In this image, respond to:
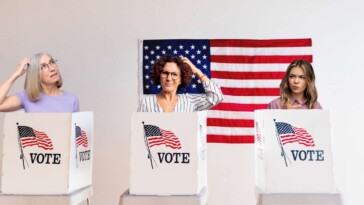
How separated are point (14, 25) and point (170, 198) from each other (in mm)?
2329

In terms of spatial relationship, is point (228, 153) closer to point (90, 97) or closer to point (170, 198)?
point (90, 97)

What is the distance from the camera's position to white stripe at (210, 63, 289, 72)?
3311mm

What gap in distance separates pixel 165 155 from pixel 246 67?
66.9 inches

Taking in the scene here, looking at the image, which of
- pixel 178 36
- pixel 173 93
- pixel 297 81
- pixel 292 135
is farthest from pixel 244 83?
pixel 292 135

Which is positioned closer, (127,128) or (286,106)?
(286,106)

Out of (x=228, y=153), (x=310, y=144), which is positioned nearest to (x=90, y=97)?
(x=228, y=153)

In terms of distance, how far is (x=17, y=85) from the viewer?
339cm

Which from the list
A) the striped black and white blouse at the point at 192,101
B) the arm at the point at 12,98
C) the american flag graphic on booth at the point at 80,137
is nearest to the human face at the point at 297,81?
the striped black and white blouse at the point at 192,101

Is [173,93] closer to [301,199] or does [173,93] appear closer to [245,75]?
[301,199]

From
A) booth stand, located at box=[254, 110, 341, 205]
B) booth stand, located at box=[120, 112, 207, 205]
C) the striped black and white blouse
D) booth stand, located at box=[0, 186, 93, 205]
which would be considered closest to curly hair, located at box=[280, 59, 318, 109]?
the striped black and white blouse

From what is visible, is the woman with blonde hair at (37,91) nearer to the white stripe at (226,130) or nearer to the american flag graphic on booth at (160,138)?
the american flag graphic on booth at (160,138)

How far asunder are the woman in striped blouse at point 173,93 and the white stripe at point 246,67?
101 cm

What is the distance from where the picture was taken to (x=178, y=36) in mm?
3332

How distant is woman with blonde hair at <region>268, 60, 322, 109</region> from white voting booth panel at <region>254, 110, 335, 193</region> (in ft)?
1.45
